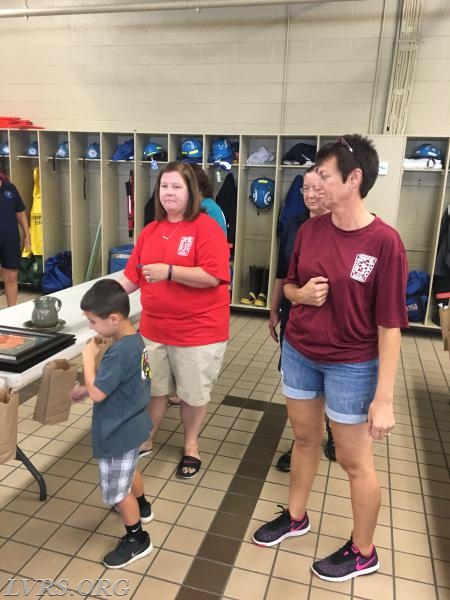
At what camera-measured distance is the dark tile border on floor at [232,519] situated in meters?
1.75

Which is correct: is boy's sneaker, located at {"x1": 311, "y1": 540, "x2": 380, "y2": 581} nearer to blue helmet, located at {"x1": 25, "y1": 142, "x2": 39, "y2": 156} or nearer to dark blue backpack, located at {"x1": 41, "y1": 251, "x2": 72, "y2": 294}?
dark blue backpack, located at {"x1": 41, "y1": 251, "x2": 72, "y2": 294}

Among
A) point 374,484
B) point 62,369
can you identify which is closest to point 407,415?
point 374,484

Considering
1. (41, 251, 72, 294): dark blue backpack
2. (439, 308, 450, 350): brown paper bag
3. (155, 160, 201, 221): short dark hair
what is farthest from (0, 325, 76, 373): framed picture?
(41, 251, 72, 294): dark blue backpack

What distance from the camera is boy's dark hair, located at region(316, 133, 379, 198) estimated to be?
146 centimetres

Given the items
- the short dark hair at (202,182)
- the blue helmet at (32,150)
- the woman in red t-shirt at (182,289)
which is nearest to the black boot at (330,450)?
the woman in red t-shirt at (182,289)

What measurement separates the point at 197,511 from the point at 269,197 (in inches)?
151

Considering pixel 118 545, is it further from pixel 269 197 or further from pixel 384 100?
pixel 384 100

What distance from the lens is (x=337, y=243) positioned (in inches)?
60.8

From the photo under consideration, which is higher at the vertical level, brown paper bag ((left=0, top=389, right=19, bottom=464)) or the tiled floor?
brown paper bag ((left=0, top=389, right=19, bottom=464))

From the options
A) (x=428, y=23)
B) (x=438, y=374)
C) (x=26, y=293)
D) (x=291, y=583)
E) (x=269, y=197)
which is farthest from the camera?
(x=26, y=293)

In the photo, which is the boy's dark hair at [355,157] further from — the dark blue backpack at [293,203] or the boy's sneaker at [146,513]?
the dark blue backpack at [293,203]

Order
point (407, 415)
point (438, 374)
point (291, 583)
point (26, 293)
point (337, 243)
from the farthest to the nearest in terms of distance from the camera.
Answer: point (26, 293) → point (438, 374) → point (407, 415) → point (291, 583) → point (337, 243)

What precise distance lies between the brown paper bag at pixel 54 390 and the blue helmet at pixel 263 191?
3.83 metres

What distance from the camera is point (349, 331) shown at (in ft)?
5.08
